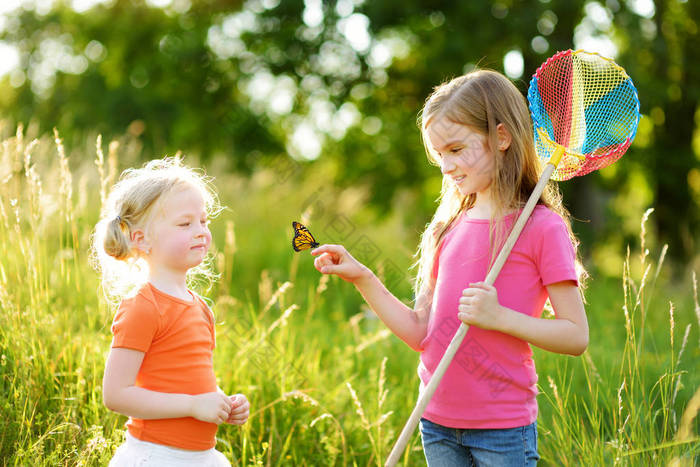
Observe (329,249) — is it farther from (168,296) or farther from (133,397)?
(133,397)

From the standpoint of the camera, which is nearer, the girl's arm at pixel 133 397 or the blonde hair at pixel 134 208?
the girl's arm at pixel 133 397

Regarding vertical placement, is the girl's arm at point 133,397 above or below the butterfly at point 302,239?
below

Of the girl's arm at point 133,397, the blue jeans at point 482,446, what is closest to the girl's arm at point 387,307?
the blue jeans at point 482,446

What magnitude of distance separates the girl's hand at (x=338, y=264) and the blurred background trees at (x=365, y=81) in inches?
263

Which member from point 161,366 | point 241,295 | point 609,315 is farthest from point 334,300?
point 161,366

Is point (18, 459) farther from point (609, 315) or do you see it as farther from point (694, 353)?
point (609, 315)

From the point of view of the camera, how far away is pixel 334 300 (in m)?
6.02

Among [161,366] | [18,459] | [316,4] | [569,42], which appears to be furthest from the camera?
[316,4]

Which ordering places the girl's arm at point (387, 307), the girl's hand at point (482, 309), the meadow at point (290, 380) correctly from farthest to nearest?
1. the meadow at point (290, 380)
2. the girl's arm at point (387, 307)
3. the girl's hand at point (482, 309)

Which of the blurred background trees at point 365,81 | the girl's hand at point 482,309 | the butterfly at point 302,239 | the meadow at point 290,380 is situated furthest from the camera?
the blurred background trees at point 365,81

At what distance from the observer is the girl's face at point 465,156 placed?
226 cm

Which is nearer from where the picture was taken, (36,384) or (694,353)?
(36,384)

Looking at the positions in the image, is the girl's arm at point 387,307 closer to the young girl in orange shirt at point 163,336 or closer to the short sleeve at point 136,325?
the young girl in orange shirt at point 163,336

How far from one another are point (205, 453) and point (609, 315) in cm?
480
